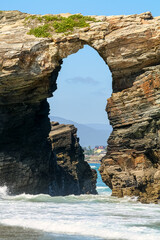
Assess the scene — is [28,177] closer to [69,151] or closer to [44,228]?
[69,151]

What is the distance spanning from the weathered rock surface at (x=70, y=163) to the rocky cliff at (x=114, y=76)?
10.8m

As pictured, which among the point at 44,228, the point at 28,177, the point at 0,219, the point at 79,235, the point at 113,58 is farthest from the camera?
the point at 28,177

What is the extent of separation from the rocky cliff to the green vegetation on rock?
8 cm

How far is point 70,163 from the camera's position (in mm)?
45188

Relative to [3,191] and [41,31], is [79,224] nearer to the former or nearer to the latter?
[3,191]

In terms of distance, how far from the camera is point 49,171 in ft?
125

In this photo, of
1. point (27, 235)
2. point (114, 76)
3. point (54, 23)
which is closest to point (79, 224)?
point (27, 235)

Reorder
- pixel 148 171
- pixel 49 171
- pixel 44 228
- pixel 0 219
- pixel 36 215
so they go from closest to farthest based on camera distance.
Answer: pixel 44 228 → pixel 0 219 → pixel 36 215 → pixel 148 171 → pixel 49 171

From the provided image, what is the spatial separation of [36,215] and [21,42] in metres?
15.3

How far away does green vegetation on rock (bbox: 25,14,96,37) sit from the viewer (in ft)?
99.8

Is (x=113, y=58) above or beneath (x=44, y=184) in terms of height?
above

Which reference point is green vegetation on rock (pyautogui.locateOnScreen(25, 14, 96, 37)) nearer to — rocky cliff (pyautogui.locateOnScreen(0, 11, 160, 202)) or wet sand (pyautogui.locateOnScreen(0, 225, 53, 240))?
rocky cliff (pyautogui.locateOnScreen(0, 11, 160, 202))

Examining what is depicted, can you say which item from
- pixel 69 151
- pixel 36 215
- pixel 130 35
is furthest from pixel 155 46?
pixel 69 151

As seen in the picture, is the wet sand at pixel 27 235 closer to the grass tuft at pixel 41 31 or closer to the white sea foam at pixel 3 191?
the white sea foam at pixel 3 191
